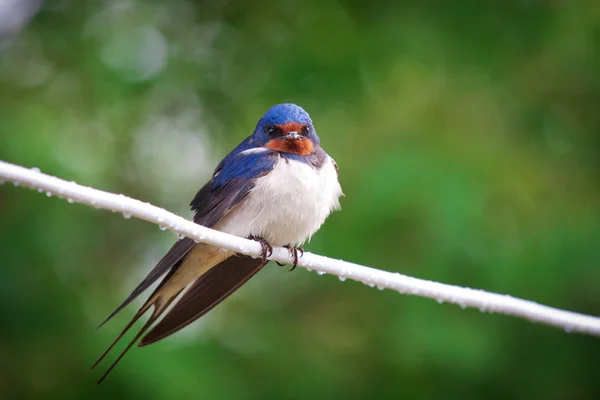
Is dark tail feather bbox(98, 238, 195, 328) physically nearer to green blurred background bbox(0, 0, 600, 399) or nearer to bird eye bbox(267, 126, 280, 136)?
bird eye bbox(267, 126, 280, 136)

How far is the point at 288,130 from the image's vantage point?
202 centimetres

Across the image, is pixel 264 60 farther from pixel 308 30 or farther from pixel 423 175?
pixel 423 175

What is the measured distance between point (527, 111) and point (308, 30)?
2.69 feet

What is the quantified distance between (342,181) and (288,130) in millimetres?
679

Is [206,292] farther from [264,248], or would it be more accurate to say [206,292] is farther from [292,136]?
[292,136]

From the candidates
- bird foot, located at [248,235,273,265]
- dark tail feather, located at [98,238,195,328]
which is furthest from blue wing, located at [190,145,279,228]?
dark tail feather, located at [98,238,195,328]

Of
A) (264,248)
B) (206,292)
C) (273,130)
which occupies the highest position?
(273,130)

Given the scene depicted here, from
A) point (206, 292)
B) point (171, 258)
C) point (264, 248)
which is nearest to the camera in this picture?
point (171, 258)

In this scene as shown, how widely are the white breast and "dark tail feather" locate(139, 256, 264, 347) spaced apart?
0.32 ft

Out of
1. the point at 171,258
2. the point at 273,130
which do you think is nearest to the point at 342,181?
the point at 273,130

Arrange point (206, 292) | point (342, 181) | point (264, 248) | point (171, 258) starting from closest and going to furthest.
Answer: point (171, 258), point (264, 248), point (206, 292), point (342, 181)

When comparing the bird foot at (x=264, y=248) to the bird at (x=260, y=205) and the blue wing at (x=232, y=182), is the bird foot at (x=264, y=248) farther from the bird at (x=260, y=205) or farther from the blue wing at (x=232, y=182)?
the blue wing at (x=232, y=182)

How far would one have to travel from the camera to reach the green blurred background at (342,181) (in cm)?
263

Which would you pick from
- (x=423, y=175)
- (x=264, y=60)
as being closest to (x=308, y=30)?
(x=264, y=60)
